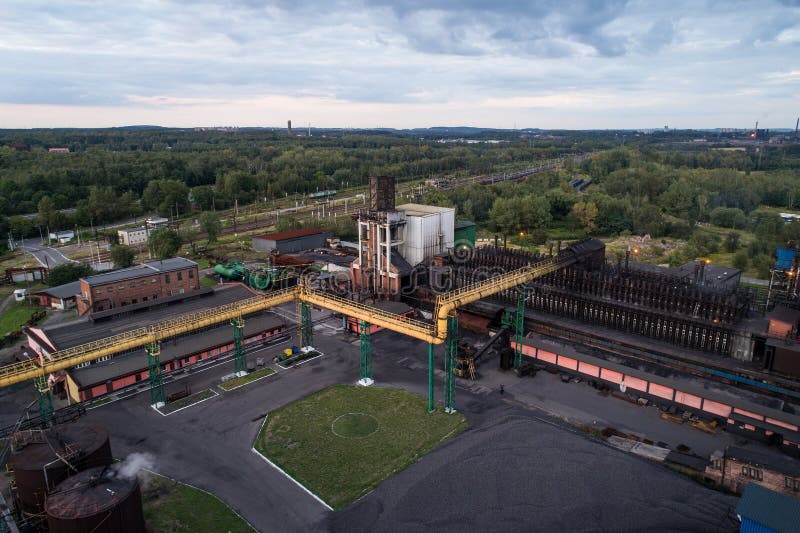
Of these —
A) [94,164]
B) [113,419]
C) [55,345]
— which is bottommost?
[113,419]

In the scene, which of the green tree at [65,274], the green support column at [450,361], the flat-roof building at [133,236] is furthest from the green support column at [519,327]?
the flat-roof building at [133,236]

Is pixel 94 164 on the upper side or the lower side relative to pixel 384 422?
upper

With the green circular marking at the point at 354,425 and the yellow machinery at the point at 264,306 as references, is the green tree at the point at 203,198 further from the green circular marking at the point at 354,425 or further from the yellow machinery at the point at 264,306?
the green circular marking at the point at 354,425

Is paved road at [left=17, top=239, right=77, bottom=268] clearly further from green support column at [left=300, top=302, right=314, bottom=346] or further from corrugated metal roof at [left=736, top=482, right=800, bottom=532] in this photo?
corrugated metal roof at [left=736, top=482, right=800, bottom=532]

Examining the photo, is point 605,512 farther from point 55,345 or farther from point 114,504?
point 55,345

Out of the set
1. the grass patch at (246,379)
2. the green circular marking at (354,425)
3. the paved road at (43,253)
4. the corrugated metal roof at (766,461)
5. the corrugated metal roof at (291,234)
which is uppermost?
the corrugated metal roof at (291,234)

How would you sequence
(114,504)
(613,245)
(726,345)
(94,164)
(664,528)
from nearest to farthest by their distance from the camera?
1. (114,504)
2. (664,528)
3. (726,345)
4. (613,245)
5. (94,164)

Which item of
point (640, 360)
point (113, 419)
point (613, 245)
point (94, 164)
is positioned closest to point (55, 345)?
point (113, 419)

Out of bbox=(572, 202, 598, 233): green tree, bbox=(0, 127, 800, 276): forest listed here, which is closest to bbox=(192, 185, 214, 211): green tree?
bbox=(0, 127, 800, 276): forest
